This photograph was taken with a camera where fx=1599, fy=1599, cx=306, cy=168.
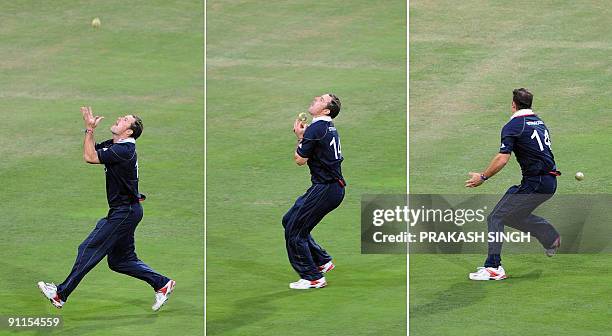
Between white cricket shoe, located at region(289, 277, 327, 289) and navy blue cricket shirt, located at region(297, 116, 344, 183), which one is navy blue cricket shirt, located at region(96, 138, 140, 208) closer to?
navy blue cricket shirt, located at region(297, 116, 344, 183)

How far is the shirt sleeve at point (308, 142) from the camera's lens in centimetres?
1670

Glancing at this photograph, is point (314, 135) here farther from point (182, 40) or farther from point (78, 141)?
point (182, 40)

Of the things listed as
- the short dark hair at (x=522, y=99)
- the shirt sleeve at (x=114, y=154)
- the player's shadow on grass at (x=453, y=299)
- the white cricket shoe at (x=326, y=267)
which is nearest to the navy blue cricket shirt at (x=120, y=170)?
the shirt sleeve at (x=114, y=154)

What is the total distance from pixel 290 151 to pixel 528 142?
5763 millimetres

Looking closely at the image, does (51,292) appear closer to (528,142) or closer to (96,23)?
(528,142)

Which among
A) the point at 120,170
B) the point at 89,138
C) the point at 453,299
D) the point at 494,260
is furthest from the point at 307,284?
the point at 89,138

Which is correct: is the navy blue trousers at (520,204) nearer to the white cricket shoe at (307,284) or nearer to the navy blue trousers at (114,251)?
the white cricket shoe at (307,284)

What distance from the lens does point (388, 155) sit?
21.8m

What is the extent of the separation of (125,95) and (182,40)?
2666 millimetres

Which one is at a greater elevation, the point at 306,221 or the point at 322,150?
the point at 322,150

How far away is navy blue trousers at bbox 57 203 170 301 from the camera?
15.9 metres

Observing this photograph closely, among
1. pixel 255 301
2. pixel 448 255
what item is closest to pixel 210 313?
pixel 255 301

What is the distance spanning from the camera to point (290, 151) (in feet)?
72.5

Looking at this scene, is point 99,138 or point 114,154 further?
point 99,138
